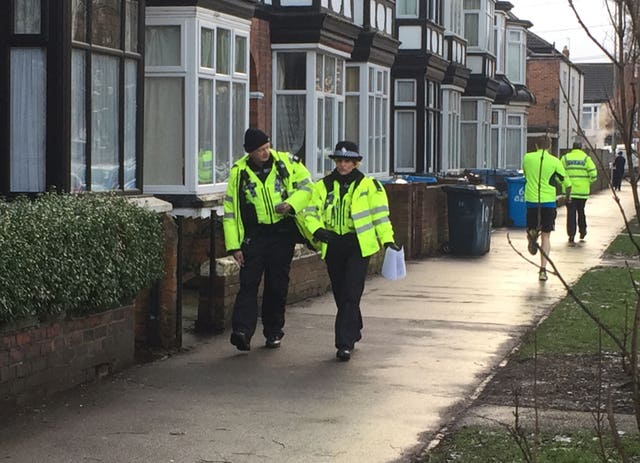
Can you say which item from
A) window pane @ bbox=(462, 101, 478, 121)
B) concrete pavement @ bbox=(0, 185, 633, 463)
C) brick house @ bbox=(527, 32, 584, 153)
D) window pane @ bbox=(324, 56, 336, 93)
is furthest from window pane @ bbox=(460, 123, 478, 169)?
concrete pavement @ bbox=(0, 185, 633, 463)

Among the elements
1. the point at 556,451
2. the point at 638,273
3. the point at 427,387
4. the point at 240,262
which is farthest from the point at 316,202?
the point at 638,273

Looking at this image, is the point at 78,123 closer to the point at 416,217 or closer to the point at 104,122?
the point at 104,122

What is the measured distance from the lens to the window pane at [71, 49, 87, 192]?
11.9 meters

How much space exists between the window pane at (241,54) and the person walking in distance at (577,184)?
27.2 feet

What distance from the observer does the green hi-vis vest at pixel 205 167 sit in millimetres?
16250

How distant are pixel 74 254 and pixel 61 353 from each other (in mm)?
677

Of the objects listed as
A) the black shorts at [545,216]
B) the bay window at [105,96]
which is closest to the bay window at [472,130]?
the black shorts at [545,216]

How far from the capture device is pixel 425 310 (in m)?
13.7

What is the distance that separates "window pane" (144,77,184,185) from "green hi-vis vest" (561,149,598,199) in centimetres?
992

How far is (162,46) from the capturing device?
52.1 feet

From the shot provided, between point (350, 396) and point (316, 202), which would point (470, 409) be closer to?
point (350, 396)

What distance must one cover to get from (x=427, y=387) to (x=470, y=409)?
3.01 feet

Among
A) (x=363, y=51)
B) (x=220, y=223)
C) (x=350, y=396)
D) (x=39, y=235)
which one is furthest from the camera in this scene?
(x=363, y=51)

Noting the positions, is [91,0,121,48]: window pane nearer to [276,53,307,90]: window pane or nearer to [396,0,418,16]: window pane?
[276,53,307,90]: window pane
